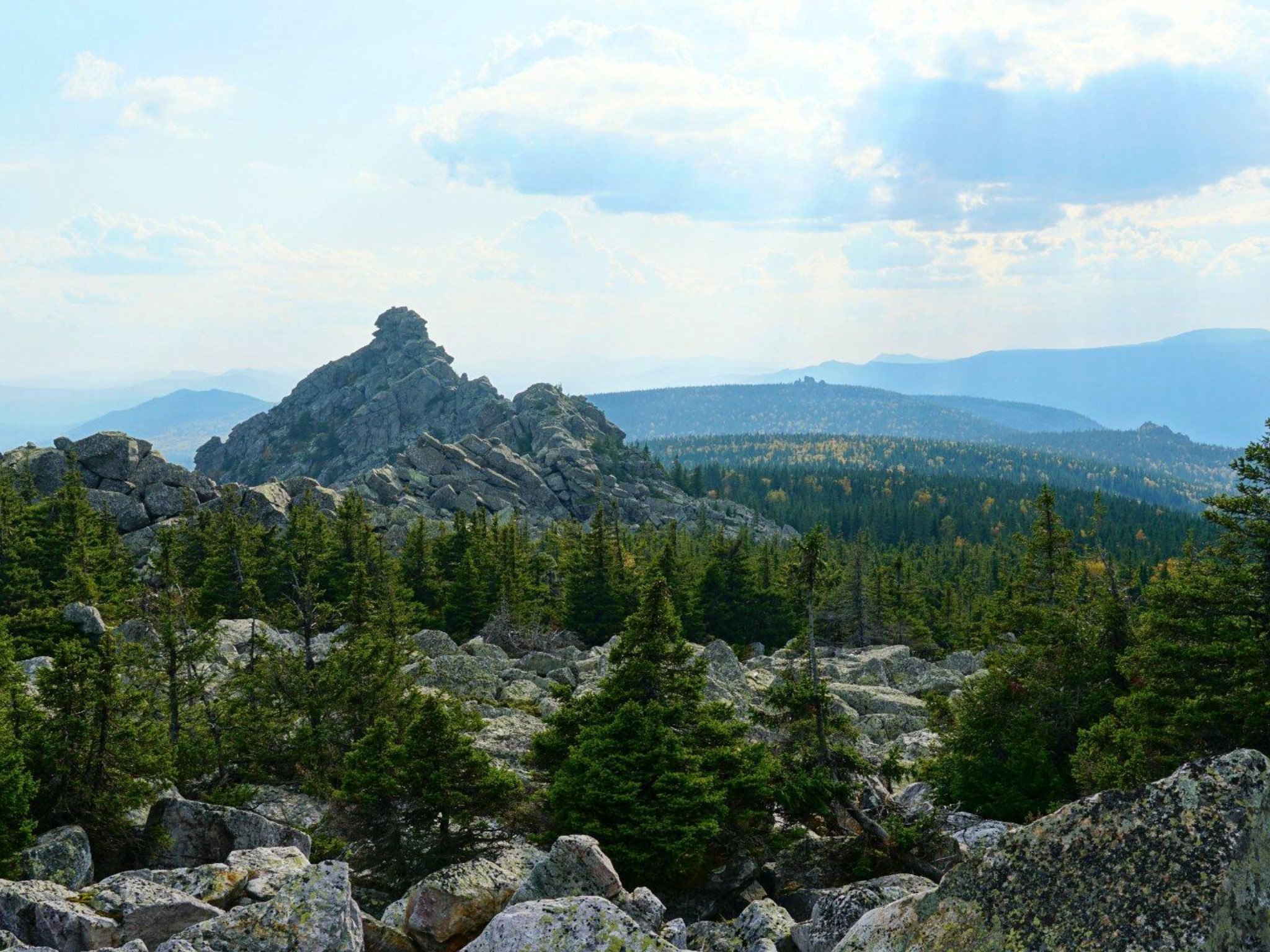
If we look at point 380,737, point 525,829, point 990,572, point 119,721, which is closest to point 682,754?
point 525,829

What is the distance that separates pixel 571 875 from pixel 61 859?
12.1 m

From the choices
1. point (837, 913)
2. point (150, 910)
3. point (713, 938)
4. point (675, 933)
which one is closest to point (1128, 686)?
point (837, 913)

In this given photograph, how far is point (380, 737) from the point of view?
23297mm

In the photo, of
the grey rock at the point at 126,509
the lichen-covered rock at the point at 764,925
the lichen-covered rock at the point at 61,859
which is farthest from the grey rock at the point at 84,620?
the grey rock at the point at 126,509

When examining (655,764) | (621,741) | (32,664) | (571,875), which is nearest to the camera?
(571,875)

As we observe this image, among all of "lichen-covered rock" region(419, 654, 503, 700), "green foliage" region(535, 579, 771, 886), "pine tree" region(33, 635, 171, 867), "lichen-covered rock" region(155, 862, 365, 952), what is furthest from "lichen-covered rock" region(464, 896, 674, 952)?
"lichen-covered rock" region(419, 654, 503, 700)

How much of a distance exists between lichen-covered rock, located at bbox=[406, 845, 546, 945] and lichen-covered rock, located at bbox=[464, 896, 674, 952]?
24.4ft

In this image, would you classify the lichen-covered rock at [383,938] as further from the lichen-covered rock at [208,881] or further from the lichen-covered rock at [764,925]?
the lichen-covered rock at [764,925]

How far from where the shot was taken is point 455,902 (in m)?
17.3

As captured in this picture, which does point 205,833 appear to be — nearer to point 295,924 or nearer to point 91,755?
point 91,755

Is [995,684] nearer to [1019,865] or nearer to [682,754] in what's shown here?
[682,754]

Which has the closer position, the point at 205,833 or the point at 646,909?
the point at 646,909

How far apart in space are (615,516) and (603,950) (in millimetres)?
71363

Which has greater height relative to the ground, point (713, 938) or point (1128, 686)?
point (1128, 686)
